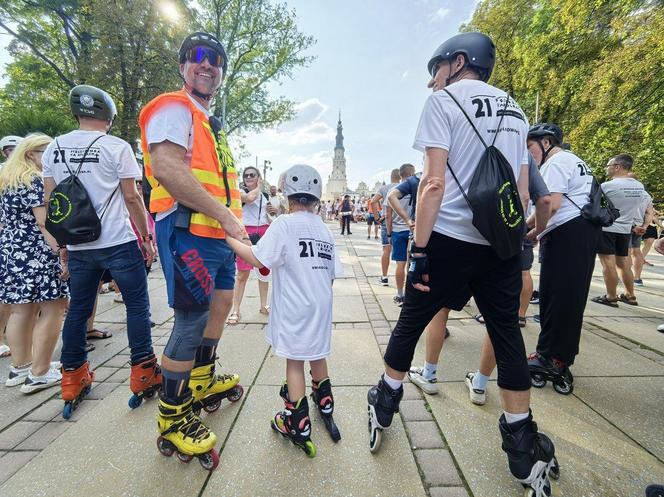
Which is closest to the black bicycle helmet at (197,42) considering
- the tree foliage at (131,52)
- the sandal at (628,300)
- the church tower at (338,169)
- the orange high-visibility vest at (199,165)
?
the orange high-visibility vest at (199,165)

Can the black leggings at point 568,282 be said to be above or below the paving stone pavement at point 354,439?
above

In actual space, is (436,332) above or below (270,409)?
above

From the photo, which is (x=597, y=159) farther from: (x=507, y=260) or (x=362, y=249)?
(x=507, y=260)

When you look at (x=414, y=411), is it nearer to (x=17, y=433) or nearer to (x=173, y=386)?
(x=173, y=386)

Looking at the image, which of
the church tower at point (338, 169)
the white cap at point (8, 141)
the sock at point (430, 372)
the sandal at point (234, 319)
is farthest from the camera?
the church tower at point (338, 169)

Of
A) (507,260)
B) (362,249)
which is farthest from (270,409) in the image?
(362,249)

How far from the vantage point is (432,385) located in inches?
95.5

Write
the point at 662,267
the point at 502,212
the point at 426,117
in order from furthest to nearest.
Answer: the point at 662,267 < the point at 426,117 < the point at 502,212

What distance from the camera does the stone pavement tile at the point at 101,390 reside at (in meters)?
2.42

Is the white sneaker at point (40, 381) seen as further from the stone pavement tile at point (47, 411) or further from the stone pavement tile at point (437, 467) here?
Result: the stone pavement tile at point (437, 467)

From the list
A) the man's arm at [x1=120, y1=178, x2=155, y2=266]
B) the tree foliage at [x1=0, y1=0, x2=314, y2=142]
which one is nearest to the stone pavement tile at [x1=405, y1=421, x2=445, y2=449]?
the man's arm at [x1=120, y1=178, x2=155, y2=266]

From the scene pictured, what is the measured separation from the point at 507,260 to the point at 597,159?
1709cm

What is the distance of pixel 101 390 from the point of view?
251 cm

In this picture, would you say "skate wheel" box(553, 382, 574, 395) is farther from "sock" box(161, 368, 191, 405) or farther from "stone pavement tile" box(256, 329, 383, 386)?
"sock" box(161, 368, 191, 405)
